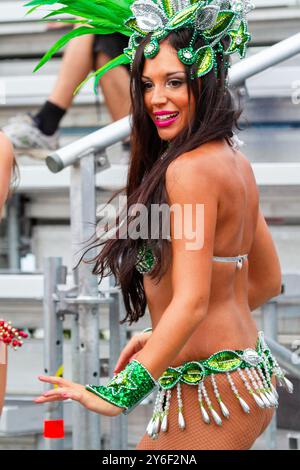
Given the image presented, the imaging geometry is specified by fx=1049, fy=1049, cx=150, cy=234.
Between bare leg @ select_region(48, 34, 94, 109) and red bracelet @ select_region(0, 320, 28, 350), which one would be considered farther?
bare leg @ select_region(48, 34, 94, 109)

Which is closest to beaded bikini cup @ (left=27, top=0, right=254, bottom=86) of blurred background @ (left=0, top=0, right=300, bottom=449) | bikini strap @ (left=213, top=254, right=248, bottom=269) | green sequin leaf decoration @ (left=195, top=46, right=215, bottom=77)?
green sequin leaf decoration @ (left=195, top=46, right=215, bottom=77)

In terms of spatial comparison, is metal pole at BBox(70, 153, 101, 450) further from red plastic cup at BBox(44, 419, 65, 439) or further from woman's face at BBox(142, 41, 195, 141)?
woman's face at BBox(142, 41, 195, 141)

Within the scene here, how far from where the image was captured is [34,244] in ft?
17.5

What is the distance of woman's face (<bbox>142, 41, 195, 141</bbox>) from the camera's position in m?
2.67

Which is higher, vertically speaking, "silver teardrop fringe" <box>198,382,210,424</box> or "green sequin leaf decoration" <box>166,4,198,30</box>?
"green sequin leaf decoration" <box>166,4,198,30</box>

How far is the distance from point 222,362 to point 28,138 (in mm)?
2866

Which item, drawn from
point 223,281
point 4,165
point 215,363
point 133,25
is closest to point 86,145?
point 4,165

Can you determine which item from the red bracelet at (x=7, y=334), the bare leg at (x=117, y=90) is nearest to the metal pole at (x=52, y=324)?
the red bracelet at (x=7, y=334)

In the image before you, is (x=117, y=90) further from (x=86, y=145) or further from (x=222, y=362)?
(x=222, y=362)

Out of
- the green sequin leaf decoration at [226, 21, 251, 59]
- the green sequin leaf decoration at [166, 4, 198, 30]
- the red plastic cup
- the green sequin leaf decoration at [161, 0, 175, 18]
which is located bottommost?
the red plastic cup

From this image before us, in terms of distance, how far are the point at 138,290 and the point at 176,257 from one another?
36 cm

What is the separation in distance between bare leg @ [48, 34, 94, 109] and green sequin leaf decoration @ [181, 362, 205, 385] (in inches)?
110
